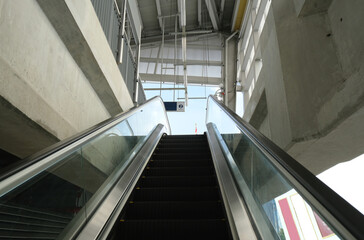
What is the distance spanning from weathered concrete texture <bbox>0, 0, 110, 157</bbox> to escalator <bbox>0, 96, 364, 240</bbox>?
2.39ft

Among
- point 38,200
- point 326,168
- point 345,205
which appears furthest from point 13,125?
point 326,168

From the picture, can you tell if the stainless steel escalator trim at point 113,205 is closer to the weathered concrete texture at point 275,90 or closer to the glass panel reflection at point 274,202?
the glass panel reflection at point 274,202

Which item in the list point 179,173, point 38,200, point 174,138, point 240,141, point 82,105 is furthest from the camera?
point 174,138

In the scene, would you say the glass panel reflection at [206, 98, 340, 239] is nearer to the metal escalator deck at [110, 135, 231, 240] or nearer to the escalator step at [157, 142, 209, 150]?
the metal escalator deck at [110, 135, 231, 240]

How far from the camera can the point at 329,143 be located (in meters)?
3.92

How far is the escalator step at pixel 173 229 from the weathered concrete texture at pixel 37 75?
146cm

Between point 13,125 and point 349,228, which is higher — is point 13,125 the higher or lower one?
the higher one

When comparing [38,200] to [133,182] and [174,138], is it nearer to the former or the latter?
[133,182]

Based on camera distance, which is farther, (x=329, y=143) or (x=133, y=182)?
(x=329, y=143)

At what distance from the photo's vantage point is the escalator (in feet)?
4.81

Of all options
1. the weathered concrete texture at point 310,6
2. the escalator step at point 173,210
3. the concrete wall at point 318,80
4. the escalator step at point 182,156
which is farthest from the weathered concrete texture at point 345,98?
the escalator step at point 173,210

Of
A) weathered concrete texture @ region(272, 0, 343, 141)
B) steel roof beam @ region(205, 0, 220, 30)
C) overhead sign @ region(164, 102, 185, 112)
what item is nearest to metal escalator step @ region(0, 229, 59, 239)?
weathered concrete texture @ region(272, 0, 343, 141)

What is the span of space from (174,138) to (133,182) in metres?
3.11

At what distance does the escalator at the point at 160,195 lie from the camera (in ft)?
4.81
